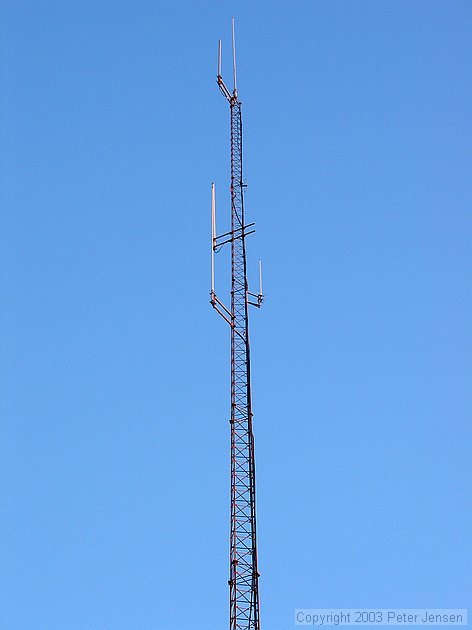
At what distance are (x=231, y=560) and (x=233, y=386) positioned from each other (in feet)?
27.8

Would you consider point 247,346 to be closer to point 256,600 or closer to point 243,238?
point 243,238

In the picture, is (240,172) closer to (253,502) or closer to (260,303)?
(260,303)

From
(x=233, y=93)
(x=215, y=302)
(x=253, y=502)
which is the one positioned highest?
(x=233, y=93)

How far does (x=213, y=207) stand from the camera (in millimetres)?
55906

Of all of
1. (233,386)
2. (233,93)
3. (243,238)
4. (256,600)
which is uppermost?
(233,93)

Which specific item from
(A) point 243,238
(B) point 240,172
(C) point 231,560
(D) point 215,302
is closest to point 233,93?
Result: (B) point 240,172

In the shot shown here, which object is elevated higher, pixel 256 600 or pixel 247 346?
pixel 247 346

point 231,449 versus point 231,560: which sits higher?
point 231,449

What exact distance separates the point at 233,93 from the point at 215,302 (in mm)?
13484

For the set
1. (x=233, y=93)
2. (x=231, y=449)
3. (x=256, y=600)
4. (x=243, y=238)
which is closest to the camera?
(x=256, y=600)

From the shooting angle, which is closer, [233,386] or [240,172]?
[233,386]

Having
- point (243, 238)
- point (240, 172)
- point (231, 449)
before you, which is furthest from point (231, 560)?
point (240, 172)

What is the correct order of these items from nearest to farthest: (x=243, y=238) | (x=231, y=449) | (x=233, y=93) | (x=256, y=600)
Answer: (x=256, y=600), (x=231, y=449), (x=243, y=238), (x=233, y=93)

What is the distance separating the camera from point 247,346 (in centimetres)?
5328
